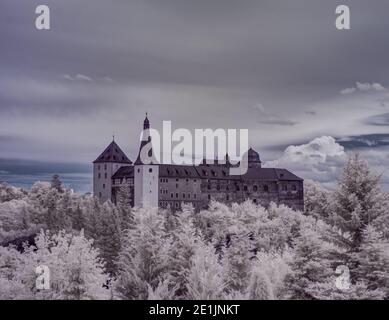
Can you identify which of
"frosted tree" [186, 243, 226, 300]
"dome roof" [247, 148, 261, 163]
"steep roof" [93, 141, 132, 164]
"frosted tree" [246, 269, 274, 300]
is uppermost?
"dome roof" [247, 148, 261, 163]

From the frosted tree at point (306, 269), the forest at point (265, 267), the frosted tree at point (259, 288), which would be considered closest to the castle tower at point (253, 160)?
the forest at point (265, 267)

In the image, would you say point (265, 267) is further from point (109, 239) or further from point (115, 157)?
point (115, 157)

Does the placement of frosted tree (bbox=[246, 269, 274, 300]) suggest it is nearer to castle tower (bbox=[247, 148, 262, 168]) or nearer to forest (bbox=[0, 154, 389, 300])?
forest (bbox=[0, 154, 389, 300])

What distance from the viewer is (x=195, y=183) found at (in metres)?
52.1

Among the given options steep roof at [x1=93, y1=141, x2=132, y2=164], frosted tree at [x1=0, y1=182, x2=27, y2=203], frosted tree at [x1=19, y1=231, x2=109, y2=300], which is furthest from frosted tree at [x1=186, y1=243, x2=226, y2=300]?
frosted tree at [x1=0, y1=182, x2=27, y2=203]

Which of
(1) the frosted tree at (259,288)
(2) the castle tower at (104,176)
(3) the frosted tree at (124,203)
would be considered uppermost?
(2) the castle tower at (104,176)

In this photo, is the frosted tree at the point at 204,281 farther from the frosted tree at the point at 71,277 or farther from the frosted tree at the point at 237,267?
the frosted tree at the point at 237,267

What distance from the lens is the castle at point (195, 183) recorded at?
45062mm

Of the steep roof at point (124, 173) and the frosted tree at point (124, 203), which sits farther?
the steep roof at point (124, 173)

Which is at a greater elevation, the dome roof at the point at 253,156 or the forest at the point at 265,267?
the dome roof at the point at 253,156

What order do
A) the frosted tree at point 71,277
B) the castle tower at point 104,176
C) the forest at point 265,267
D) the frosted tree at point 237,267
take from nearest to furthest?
1. the forest at point 265,267
2. the frosted tree at point 71,277
3. the frosted tree at point 237,267
4. the castle tower at point 104,176

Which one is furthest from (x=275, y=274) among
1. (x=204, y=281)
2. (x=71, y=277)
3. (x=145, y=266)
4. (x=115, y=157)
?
(x=115, y=157)

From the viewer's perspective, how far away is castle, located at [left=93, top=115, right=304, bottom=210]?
45.1 m
